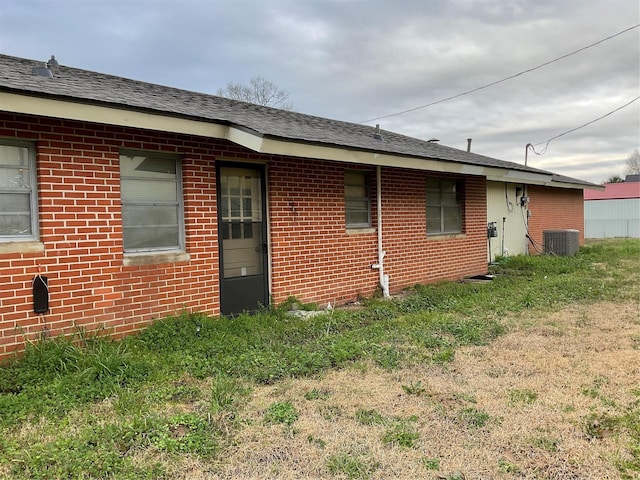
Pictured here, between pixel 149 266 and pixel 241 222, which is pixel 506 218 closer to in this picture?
pixel 241 222

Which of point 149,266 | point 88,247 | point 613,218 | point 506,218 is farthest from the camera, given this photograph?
point 613,218

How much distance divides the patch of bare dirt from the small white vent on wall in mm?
11221

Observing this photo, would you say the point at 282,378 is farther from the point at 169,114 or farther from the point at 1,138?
the point at 1,138

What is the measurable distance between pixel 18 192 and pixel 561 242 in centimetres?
1577

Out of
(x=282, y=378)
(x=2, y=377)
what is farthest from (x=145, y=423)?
(x=2, y=377)

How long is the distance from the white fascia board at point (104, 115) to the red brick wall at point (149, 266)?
470mm

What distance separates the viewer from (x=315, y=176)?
7.98m

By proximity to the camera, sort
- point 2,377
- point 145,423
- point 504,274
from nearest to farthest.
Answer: point 145,423
point 2,377
point 504,274

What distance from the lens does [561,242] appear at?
52.6 ft

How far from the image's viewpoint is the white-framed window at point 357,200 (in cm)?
884

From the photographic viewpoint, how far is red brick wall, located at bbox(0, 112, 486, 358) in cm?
495

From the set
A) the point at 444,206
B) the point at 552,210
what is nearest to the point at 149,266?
the point at 444,206

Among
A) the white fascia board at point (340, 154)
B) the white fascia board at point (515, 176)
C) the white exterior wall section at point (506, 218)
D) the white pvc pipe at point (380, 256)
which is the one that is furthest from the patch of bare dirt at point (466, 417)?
the white exterior wall section at point (506, 218)

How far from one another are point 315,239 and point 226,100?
318 cm
